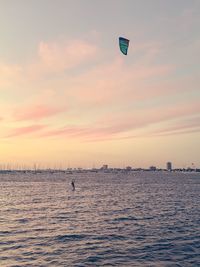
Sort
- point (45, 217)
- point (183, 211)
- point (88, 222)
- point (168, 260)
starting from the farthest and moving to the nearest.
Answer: point (183, 211) → point (45, 217) → point (88, 222) → point (168, 260)

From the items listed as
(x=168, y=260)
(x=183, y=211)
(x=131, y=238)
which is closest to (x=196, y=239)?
(x=131, y=238)

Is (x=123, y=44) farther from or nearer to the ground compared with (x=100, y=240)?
farther from the ground

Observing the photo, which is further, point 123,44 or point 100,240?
point 100,240

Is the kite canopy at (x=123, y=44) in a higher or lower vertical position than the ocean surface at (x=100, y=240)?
higher

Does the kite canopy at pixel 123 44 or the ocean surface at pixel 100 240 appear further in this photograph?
the kite canopy at pixel 123 44

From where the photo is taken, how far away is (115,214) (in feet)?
154

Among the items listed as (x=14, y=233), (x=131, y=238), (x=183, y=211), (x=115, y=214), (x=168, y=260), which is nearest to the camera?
(x=168, y=260)

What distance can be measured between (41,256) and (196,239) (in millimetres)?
14496

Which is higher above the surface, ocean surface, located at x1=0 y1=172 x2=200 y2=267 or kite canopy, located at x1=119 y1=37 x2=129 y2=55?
kite canopy, located at x1=119 y1=37 x2=129 y2=55

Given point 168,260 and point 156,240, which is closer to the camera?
point 168,260

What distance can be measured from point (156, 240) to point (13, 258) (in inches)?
501

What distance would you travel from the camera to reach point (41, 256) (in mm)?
23922

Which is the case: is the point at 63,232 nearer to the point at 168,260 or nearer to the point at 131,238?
the point at 131,238

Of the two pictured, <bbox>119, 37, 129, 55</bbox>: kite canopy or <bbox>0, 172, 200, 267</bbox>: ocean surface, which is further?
<bbox>119, 37, 129, 55</bbox>: kite canopy
